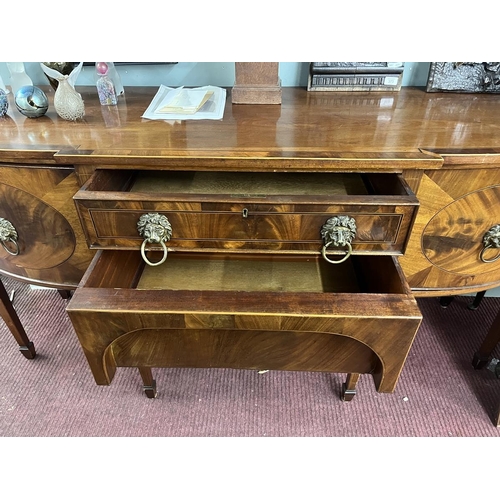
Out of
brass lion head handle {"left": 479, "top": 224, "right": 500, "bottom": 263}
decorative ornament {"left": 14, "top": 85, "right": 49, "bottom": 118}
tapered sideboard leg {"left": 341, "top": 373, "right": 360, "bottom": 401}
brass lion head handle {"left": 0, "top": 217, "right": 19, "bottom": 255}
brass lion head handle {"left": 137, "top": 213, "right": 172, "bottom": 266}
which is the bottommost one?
tapered sideboard leg {"left": 341, "top": 373, "right": 360, "bottom": 401}

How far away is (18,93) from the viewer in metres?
0.75

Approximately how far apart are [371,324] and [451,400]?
1.98 ft

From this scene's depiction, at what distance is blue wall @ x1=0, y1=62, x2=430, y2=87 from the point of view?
919 mm

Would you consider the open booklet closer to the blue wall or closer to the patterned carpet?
the blue wall

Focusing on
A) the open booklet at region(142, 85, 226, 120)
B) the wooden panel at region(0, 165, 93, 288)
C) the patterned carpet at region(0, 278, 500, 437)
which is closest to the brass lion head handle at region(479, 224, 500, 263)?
the patterned carpet at region(0, 278, 500, 437)

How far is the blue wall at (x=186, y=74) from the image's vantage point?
0.92m

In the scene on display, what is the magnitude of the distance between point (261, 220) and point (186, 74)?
53 cm

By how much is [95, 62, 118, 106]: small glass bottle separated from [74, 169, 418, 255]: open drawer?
0.22 m

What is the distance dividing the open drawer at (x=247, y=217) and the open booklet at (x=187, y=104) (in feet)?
0.58

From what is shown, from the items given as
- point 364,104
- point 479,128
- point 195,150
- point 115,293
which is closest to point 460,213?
point 479,128

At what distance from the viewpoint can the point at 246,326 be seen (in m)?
0.56

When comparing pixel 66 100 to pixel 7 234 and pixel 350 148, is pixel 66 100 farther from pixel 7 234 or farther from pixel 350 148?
pixel 350 148

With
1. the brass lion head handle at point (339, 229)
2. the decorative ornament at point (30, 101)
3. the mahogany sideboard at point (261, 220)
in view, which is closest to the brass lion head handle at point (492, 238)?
the mahogany sideboard at point (261, 220)

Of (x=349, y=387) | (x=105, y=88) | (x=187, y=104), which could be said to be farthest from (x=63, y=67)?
(x=349, y=387)
